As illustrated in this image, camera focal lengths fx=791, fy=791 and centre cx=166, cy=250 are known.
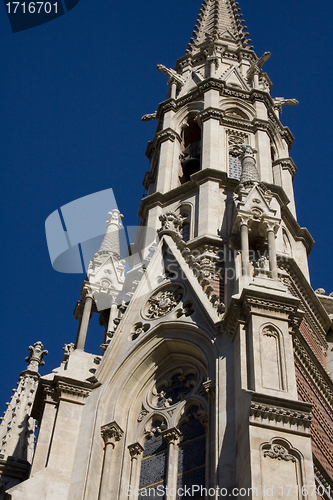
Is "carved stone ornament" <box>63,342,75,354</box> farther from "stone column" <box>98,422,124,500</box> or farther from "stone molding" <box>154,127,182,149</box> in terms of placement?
"stone molding" <box>154,127,182,149</box>

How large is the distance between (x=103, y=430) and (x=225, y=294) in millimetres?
5198

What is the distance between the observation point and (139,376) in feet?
61.6

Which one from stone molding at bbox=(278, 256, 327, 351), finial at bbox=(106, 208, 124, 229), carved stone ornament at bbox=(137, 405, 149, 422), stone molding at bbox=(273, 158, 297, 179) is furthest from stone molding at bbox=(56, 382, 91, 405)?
stone molding at bbox=(273, 158, 297, 179)

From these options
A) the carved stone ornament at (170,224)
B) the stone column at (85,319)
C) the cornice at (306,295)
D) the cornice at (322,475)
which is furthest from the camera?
the cornice at (306,295)

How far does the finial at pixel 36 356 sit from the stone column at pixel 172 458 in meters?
6.35

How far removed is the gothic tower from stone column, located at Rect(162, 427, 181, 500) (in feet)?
0.10

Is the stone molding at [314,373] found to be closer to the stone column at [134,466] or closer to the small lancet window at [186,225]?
the stone column at [134,466]

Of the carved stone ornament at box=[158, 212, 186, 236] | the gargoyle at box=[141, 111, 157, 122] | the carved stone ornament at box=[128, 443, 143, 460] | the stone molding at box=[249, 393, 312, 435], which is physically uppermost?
the gargoyle at box=[141, 111, 157, 122]

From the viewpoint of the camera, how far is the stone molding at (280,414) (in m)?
13.7

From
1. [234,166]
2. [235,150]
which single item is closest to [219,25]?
[235,150]

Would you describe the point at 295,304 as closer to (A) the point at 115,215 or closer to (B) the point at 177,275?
(B) the point at 177,275

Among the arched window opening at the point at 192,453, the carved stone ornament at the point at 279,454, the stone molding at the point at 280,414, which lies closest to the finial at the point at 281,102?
the arched window opening at the point at 192,453

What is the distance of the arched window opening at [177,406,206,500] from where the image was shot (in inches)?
623

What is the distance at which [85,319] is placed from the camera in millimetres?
21406
